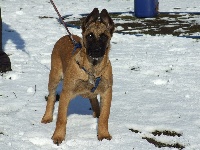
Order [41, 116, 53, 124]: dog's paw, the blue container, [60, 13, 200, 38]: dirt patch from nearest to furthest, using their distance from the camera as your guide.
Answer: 1. [41, 116, 53, 124]: dog's paw
2. [60, 13, 200, 38]: dirt patch
3. the blue container

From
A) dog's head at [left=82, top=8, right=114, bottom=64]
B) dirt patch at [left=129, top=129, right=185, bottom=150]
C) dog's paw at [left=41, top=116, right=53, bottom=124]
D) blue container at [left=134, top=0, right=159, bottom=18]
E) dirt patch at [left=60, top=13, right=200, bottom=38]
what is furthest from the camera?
blue container at [left=134, top=0, right=159, bottom=18]

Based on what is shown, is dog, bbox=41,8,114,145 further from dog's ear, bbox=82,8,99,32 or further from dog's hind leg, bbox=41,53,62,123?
dog's hind leg, bbox=41,53,62,123

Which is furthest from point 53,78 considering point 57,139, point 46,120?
point 57,139

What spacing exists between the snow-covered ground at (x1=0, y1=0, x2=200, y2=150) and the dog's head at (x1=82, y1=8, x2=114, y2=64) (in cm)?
105

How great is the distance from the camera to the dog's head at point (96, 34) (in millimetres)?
4133

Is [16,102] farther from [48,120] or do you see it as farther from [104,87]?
[104,87]

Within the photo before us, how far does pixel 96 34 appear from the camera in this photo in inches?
164

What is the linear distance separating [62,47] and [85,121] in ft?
3.30

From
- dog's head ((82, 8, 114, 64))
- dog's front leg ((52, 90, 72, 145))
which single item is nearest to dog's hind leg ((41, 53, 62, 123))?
dog's front leg ((52, 90, 72, 145))

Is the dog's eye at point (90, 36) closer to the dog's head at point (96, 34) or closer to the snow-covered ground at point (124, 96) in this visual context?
the dog's head at point (96, 34)

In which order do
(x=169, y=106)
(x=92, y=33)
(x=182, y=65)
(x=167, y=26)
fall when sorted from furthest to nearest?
(x=167, y=26) → (x=182, y=65) → (x=169, y=106) → (x=92, y=33)

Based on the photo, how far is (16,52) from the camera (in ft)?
29.5

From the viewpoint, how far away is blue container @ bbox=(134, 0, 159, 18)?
1454 centimetres

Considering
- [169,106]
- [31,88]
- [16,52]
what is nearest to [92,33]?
[169,106]
